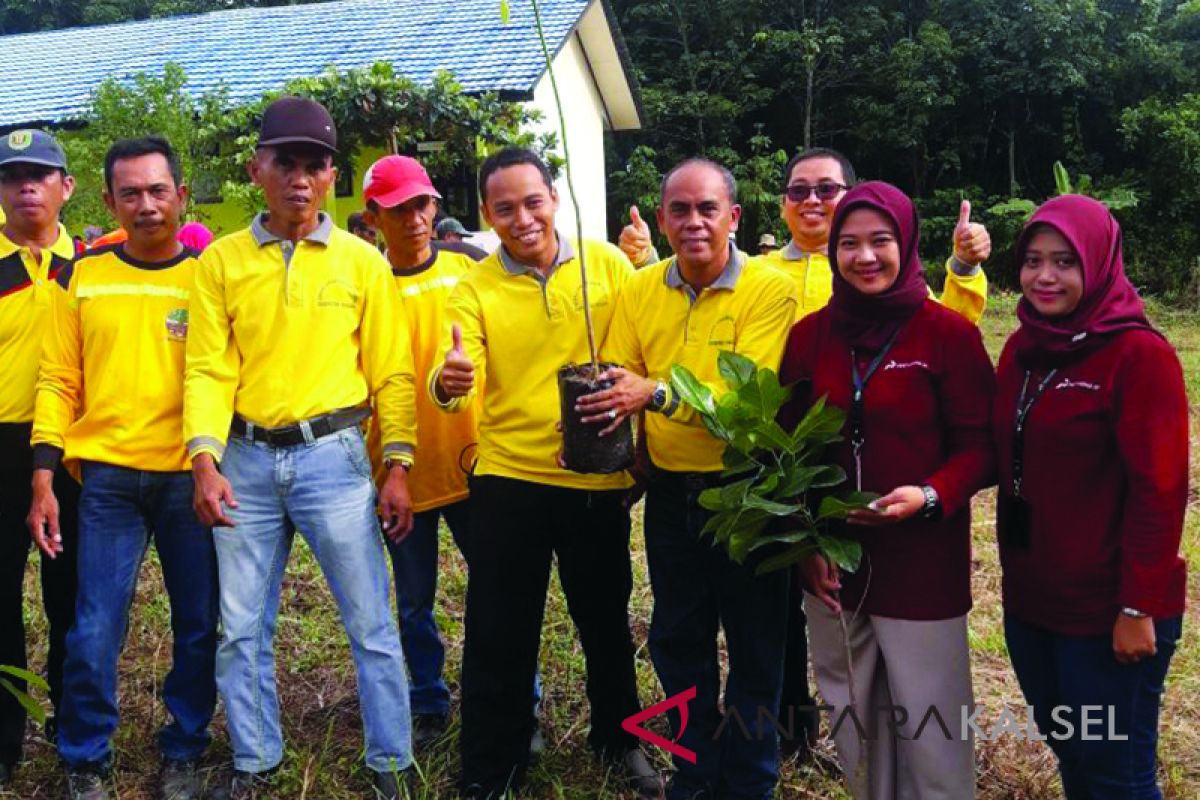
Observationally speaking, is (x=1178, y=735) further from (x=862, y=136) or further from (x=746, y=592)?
(x=862, y=136)

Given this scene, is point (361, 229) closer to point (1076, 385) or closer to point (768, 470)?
point (768, 470)

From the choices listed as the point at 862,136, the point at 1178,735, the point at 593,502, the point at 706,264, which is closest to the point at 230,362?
the point at 593,502

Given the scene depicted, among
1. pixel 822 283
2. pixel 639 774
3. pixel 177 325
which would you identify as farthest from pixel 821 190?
pixel 177 325

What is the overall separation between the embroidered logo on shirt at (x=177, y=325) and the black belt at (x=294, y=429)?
0.35 m

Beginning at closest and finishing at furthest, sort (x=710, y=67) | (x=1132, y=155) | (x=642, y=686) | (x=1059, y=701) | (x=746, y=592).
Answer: (x=1059, y=701)
(x=746, y=592)
(x=642, y=686)
(x=1132, y=155)
(x=710, y=67)

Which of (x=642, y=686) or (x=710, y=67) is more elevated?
(x=710, y=67)

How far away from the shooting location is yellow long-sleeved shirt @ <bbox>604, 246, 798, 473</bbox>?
269 cm

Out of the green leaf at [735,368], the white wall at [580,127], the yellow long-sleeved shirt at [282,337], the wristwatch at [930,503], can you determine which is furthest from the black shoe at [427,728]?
the white wall at [580,127]

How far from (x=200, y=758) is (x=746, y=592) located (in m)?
1.90

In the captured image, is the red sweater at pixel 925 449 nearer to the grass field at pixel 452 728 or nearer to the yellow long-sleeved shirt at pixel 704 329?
the yellow long-sleeved shirt at pixel 704 329

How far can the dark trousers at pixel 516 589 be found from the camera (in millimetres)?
2934

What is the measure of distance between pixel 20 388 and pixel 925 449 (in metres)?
2.87

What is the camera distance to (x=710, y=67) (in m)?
23.6

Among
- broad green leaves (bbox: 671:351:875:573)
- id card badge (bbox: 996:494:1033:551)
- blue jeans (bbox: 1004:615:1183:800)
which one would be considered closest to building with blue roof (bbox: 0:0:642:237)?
broad green leaves (bbox: 671:351:875:573)
